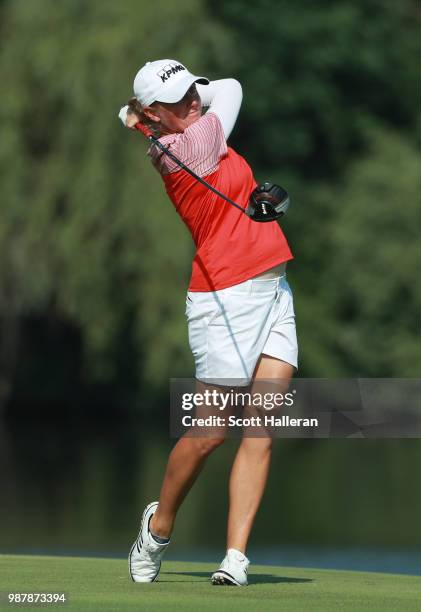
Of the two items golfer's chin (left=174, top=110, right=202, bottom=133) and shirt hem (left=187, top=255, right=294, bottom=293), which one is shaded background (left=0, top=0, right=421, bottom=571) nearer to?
shirt hem (left=187, top=255, right=294, bottom=293)

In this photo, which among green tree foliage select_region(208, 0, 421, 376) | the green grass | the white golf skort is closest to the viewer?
the green grass

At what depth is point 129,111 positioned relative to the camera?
5.07 meters

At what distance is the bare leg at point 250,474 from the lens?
195 inches

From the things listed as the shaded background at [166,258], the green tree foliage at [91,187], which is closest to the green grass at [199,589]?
the shaded background at [166,258]

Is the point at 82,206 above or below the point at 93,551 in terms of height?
above

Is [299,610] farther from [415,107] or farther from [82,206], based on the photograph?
[415,107]

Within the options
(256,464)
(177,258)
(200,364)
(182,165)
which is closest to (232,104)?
(182,165)

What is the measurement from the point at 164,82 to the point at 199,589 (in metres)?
1.65

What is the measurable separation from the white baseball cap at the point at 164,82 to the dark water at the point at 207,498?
6933 mm

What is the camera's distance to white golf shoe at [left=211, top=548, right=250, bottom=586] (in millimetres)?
4840

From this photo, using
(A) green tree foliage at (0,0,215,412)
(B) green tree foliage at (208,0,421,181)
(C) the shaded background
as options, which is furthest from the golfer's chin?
(B) green tree foliage at (208,0,421,181)

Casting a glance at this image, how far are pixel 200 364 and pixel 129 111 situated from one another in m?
0.89

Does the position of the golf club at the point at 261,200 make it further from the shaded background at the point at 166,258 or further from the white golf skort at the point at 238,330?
the shaded background at the point at 166,258

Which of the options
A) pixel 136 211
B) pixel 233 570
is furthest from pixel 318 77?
pixel 233 570
